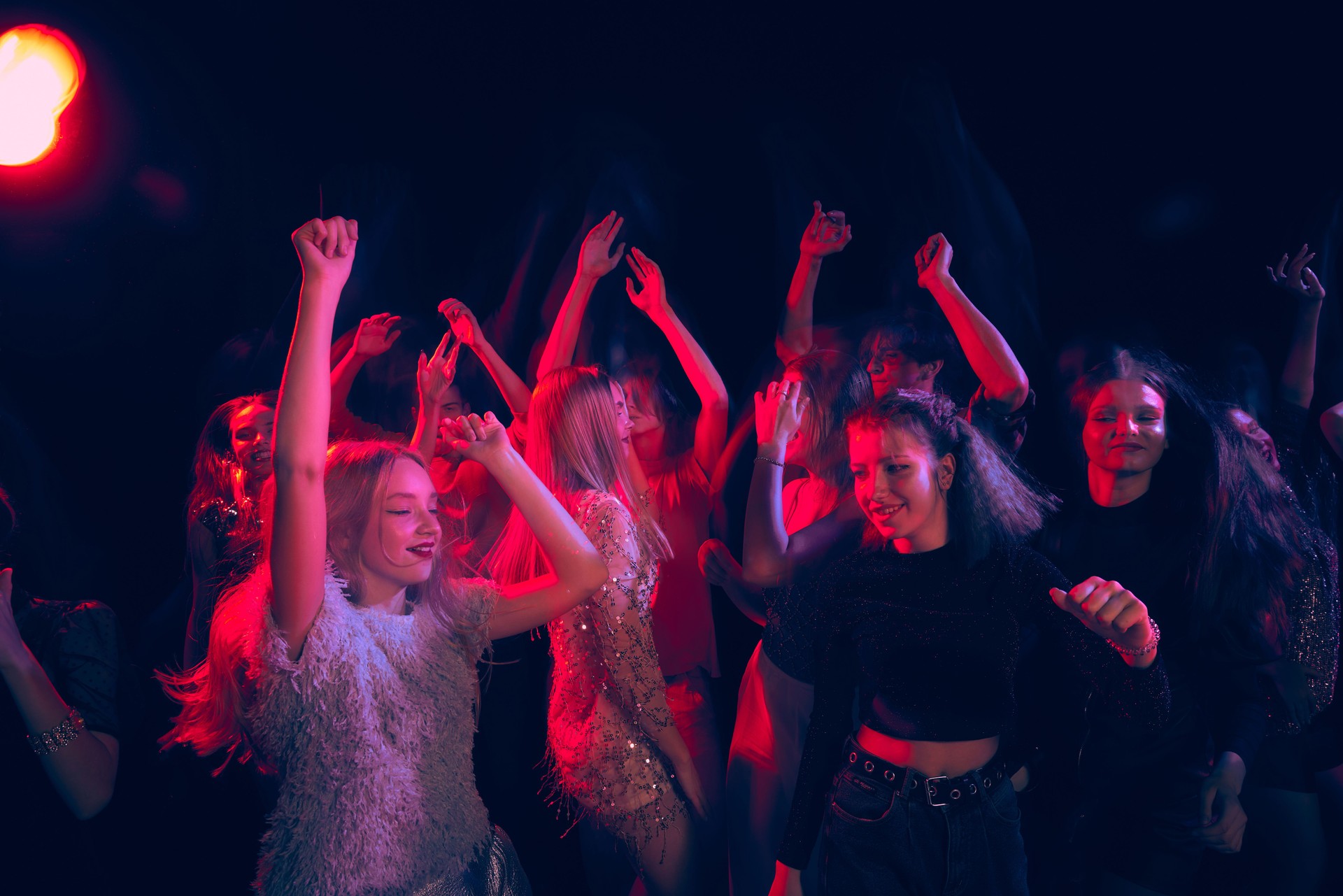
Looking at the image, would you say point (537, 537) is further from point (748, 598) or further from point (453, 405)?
point (453, 405)

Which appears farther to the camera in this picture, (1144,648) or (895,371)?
(895,371)

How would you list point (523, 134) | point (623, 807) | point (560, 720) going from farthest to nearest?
1. point (523, 134)
2. point (560, 720)
3. point (623, 807)

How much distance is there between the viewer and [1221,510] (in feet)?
6.94

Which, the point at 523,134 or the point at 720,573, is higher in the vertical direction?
the point at 523,134

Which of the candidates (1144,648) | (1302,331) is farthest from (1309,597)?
(1144,648)

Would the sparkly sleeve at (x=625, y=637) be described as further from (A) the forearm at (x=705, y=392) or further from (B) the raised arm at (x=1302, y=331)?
(B) the raised arm at (x=1302, y=331)

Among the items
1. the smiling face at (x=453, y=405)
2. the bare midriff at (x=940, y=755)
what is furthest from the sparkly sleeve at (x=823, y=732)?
the smiling face at (x=453, y=405)

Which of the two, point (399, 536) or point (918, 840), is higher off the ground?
point (399, 536)

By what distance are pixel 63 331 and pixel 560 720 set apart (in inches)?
89.8

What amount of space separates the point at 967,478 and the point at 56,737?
7.39 ft

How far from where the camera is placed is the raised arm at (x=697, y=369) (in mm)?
2598

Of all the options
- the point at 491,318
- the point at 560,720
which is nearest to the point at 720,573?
the point at 560,720

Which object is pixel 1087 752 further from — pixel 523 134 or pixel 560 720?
pixel 523 134

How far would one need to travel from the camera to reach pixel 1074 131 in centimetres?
263
